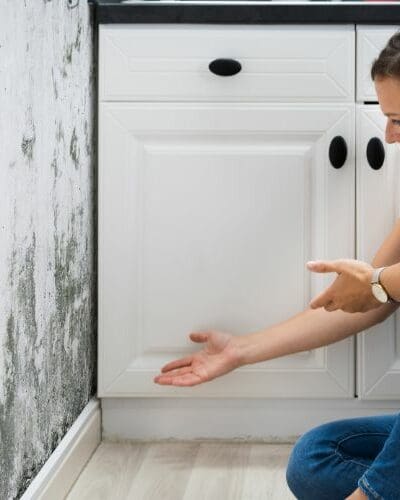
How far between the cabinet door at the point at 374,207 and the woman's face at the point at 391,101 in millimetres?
494

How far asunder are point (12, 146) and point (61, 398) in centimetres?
53

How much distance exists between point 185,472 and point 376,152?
748 mm

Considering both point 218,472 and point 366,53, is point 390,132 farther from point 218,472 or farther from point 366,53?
point 218,472

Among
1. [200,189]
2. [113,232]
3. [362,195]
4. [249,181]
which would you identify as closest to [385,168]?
[362,195]

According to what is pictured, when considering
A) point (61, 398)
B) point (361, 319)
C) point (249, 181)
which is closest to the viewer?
point (61, 398)

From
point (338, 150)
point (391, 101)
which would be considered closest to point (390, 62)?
point (391, 101)

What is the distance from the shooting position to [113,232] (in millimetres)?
1698

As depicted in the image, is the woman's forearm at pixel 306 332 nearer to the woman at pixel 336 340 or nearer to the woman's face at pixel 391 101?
the woman at pixel 336 340

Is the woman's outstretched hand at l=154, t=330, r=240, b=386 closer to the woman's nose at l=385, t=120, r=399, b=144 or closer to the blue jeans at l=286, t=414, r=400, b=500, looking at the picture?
the blue jeans at l=286, t=414, r=400, b=500

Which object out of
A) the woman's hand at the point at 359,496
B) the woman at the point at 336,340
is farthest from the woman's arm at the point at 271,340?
the woman's hand at the point at 359,496

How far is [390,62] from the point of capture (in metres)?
1.14

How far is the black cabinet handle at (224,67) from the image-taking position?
1.65 meters

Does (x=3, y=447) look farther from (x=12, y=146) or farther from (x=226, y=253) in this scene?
(x=226, y=253)

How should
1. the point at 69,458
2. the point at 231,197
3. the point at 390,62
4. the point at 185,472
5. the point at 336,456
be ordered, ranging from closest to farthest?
the point at 390,62, the point at 336,456, the point at 69,458, the point at 185,472, the point at 231,197
